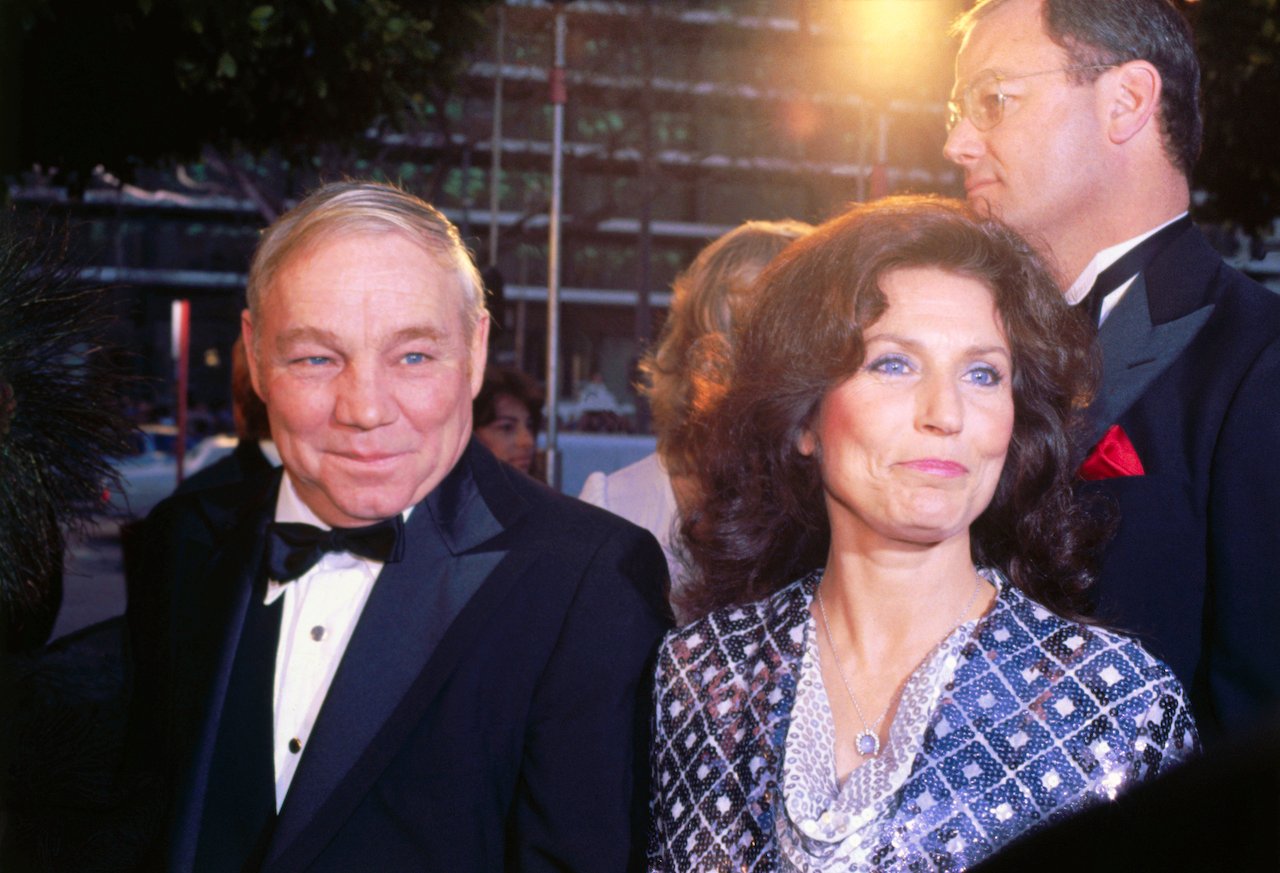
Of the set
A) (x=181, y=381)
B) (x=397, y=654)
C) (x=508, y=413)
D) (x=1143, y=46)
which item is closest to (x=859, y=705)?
(x=397, y=654)

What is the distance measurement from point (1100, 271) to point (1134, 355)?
0.74ft

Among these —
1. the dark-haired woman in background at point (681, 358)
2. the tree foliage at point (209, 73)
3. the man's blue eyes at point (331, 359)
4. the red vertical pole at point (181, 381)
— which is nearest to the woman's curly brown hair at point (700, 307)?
the dark-haired woman in background at point (681, 358)

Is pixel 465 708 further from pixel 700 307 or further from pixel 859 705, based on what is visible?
pixel 700 307

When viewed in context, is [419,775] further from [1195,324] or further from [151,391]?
[1195,324]

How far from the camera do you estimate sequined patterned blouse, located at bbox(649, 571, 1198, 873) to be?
1.74m

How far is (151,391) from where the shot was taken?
2324 mm

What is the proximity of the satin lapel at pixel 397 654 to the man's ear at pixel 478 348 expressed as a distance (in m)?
0.17

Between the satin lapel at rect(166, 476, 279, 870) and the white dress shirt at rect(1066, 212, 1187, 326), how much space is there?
164 cm

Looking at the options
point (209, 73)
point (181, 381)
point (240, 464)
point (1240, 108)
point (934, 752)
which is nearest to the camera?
point (934, 752)

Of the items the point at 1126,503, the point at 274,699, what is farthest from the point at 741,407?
the point at 274,699

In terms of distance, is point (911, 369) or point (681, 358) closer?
point (911, 369)

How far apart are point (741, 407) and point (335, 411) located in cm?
72

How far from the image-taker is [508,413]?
Result: 6078 mm

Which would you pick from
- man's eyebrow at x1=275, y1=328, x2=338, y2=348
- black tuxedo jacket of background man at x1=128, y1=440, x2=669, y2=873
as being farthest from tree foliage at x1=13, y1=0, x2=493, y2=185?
black tuxedo jacket of background man at x1=128, y1=440, x2=669, y2=873
